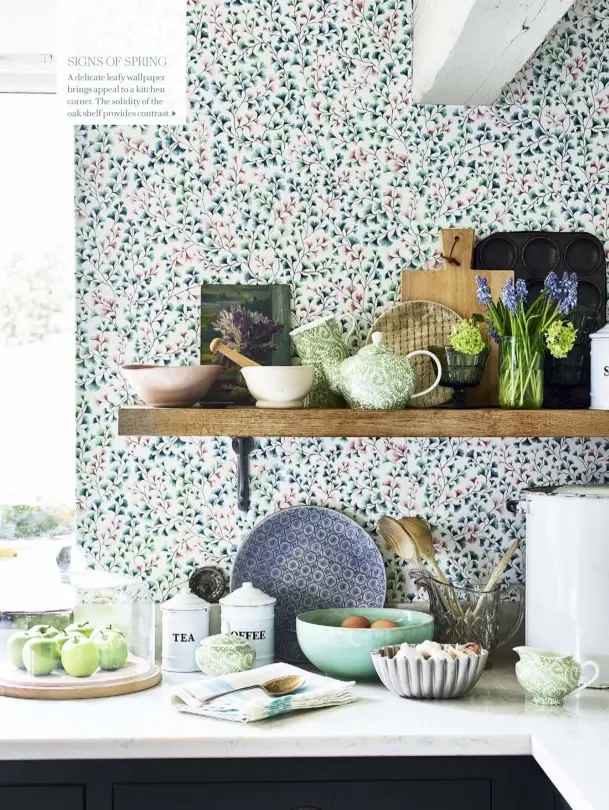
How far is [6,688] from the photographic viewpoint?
1.89m

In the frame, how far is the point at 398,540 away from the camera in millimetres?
2238

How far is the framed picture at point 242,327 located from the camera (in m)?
2.24

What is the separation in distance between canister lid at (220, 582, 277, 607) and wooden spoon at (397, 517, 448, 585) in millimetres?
358

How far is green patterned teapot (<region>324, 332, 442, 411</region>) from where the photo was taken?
200cm

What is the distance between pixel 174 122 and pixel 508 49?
31.9 inches

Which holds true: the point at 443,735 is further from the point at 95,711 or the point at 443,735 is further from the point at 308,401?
the point at 308,401

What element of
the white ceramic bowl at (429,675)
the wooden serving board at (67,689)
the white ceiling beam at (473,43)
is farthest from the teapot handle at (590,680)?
the white ceiling beam at (473,43)

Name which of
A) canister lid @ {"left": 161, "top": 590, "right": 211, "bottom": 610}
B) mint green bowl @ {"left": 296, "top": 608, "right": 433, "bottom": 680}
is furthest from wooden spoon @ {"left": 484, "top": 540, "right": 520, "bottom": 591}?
canister lid @ {"left": 161, "top": 590, "right": 211, "bottom": 610}

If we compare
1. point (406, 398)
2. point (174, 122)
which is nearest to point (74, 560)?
point (406, 398)

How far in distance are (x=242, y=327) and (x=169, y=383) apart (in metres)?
0.29

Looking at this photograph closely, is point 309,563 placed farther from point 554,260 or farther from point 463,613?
point 554,260

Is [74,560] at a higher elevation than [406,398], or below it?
below

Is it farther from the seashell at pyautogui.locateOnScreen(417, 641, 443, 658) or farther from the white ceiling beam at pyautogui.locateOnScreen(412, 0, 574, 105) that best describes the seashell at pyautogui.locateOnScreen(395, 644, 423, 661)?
the white ceiling beam at pyautogui.locateOnScreen(412, 0, 574, 105)

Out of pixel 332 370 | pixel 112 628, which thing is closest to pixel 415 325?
pixel 332 370
